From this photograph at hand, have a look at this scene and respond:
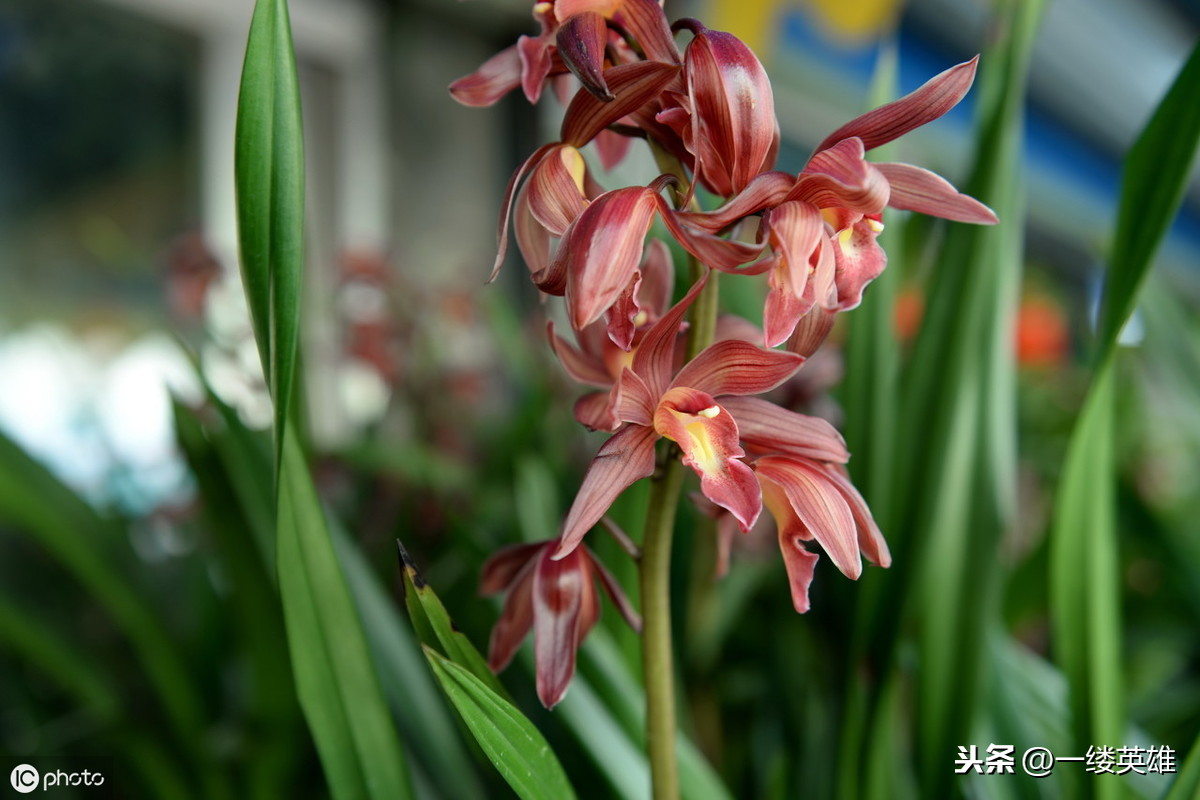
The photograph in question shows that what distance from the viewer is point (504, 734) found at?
0.20m

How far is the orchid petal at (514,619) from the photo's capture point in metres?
0.23

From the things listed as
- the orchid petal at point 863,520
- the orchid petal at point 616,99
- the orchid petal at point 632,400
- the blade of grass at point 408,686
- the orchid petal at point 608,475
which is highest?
the orchid petal at point 616,99

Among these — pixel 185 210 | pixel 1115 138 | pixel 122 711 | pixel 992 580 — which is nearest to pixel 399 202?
pixel 185 210

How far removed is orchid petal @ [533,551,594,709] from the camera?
8.4 inches

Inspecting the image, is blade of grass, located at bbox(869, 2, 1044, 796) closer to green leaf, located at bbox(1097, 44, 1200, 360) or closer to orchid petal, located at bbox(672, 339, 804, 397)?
green leaf, located at bbox(1097, 44, 1200, 360)

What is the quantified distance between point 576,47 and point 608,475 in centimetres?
9

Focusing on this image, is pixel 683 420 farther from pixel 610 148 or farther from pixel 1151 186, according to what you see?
pixel 1151 186

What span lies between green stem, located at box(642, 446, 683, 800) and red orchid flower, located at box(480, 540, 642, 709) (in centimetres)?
2

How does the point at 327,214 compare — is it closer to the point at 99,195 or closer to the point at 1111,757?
the point at 99,195

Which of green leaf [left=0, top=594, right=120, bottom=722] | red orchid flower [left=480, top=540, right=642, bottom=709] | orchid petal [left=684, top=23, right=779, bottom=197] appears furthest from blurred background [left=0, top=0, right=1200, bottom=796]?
orchid petal [left=684, top=23, right=779, bottom=197]

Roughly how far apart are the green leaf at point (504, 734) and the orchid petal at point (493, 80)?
15 cm

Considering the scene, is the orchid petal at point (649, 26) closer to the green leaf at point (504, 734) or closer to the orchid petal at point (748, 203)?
the orchid petal at point (748, 203)

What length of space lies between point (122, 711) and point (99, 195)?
120 cm

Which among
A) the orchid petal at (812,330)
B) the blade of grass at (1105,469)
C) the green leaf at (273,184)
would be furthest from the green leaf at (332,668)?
the blade of grass at (1105,469)
